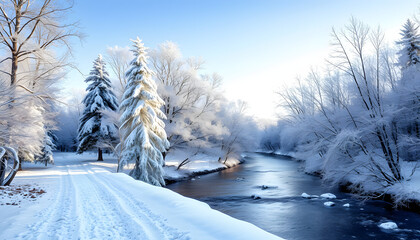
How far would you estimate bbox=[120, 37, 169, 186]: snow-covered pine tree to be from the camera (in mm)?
17109

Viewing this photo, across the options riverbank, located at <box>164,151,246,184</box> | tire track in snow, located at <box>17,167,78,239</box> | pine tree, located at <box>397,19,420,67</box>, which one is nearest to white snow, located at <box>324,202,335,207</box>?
tire track in snow, located at <box>17,167,78,239</box>

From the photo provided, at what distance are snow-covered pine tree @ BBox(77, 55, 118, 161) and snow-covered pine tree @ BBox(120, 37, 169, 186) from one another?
1236cm

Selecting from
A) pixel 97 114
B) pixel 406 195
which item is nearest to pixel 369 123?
pixel 406 195

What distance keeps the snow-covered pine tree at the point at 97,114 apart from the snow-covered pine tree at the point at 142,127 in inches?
487

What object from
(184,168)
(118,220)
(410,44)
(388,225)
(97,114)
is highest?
(410,44)

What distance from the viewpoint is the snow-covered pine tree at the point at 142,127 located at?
17.1 m

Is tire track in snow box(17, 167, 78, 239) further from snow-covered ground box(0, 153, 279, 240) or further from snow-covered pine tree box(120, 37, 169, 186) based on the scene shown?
snow-covered pine tree box(120, 37, 169, 186)

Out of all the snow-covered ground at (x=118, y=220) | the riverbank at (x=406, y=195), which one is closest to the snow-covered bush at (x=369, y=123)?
the riverbank at (x=406, y=195)

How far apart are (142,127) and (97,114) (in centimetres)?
1730

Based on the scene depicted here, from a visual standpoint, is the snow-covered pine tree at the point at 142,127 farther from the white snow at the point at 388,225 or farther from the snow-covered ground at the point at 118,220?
the white snow at the point at 388,225

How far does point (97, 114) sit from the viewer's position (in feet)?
104

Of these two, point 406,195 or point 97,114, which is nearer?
point 406,195

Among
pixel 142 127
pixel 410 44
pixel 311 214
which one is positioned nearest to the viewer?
pixel 311 214

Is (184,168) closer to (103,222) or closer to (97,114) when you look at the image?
(97,114)
